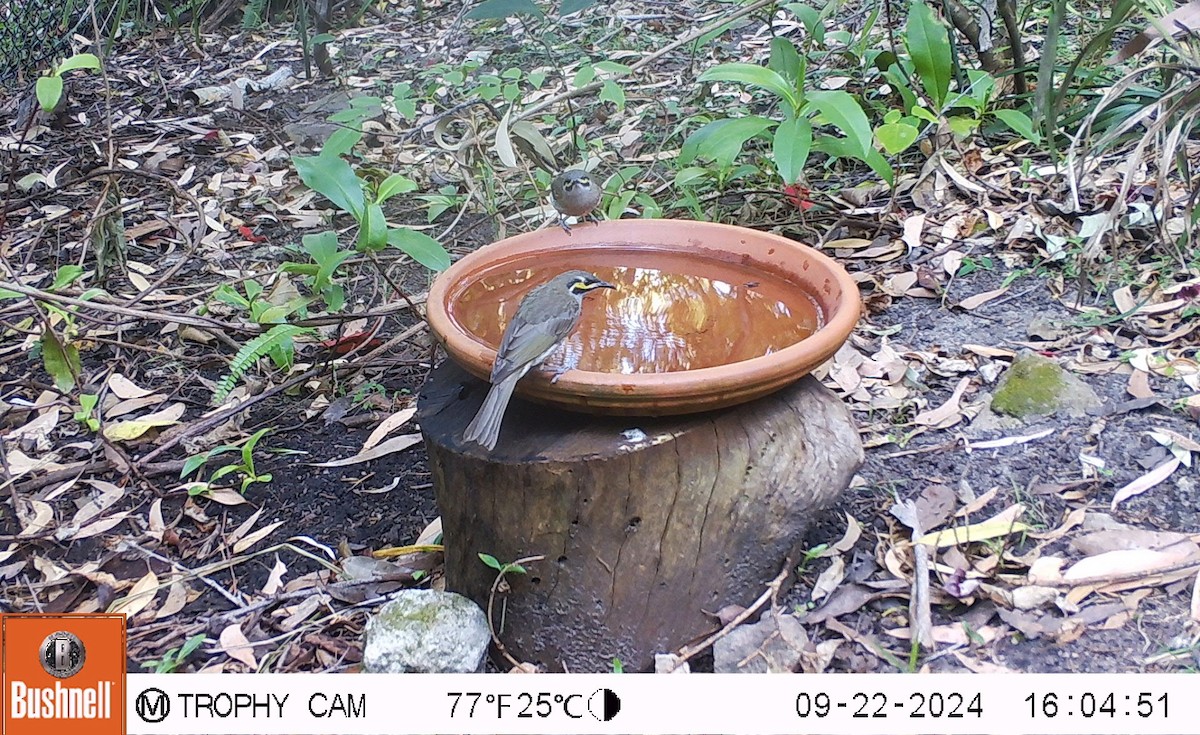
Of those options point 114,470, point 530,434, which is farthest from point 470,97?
point 530,434

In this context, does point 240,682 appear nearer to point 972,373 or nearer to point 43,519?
point 43,519

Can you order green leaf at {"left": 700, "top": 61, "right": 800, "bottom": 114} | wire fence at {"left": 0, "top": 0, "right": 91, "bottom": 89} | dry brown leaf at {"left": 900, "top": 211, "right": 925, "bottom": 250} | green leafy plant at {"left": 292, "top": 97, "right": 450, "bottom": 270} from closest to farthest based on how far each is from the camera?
green leafy plant at {"left": 292, "top": 97, "right": 450, "bottom": 270}, green leaf at {"left": 700, "top": 61, "right": 800, "bottom": 114}, dry brown leaf at {"left": 900, "top": 211, "right": 925, "bottom": 250}, wire fence at {"left": 0, "top": 0, "right": 91, "bottom": 89}

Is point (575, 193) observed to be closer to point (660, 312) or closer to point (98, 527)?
point (660, 312)

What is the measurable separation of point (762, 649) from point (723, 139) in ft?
7.56

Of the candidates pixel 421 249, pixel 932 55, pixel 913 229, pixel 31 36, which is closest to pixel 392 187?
pixel 421 249

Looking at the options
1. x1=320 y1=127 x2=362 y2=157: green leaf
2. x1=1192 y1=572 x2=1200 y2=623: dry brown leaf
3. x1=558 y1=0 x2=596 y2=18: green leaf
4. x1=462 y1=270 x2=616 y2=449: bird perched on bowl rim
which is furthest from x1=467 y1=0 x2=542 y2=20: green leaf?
x1=1192 y1=572 x2=1200 y2=623: dry brown leaf

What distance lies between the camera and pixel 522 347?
2588mm

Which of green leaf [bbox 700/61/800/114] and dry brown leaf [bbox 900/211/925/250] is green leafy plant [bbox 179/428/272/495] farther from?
dry brown leaf [bbox 900/211/925/250]

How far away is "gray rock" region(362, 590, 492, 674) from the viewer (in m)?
2.73

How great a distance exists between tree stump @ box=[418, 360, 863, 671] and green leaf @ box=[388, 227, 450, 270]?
2.66 feet

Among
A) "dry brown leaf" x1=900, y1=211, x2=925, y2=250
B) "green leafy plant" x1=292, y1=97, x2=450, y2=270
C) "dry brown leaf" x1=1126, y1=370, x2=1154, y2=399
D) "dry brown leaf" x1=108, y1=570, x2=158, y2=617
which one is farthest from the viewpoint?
"dry brown leaf" x1=900, y1=211, x2=925, y2=250

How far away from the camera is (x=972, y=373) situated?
3.82 metres

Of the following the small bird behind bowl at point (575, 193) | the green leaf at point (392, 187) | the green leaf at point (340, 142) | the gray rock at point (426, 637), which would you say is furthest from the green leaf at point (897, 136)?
the gray rock at point (426, 637)

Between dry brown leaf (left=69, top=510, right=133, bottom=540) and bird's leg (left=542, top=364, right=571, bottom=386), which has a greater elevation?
bird's leg (left=542, top=364, right=571, bottom=386)
